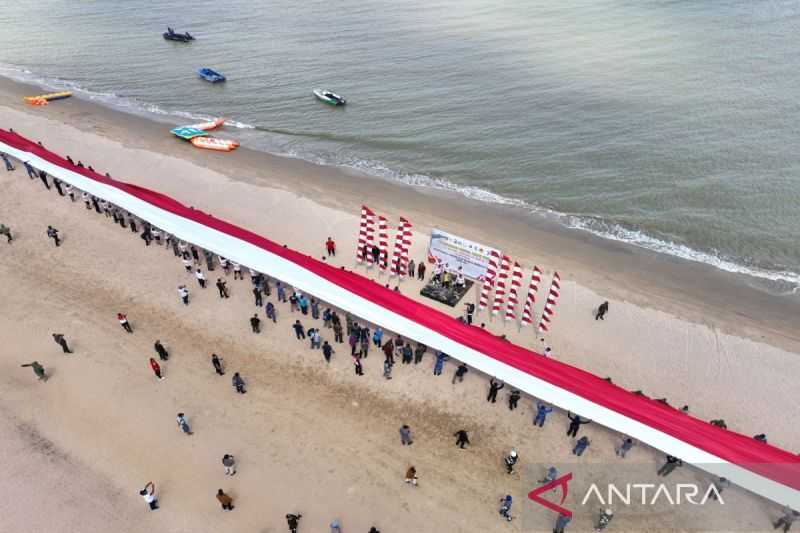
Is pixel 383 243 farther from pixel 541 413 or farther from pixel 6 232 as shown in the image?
pixel 6 232

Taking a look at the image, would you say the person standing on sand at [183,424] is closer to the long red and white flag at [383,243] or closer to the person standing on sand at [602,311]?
the long red and white flag at [383,243]

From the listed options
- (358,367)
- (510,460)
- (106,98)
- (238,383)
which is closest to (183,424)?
(238,383)

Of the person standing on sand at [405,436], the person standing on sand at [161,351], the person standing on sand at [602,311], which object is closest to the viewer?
the person standing on sand at [405,436]

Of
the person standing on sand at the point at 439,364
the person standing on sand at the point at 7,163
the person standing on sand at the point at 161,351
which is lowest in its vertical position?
the person standing on sand at the point at 161,351

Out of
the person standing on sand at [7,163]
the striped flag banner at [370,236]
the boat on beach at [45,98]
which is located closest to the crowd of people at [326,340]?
the striped flag banner at [370,236]

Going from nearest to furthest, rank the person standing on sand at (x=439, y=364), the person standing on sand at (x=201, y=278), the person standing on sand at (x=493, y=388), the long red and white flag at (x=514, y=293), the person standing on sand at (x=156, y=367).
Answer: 1. the person standing on sand at (x=493, y=388)
2. the person standing on sand at (x=156, y=367)
3. the person standing on sand at (x=439, y=364)
4. the long red and white flag at (x=514, y=293)
5. the person standing on sand at (x=201, y=278)

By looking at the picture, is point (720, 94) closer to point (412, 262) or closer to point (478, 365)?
point (412, 262)
